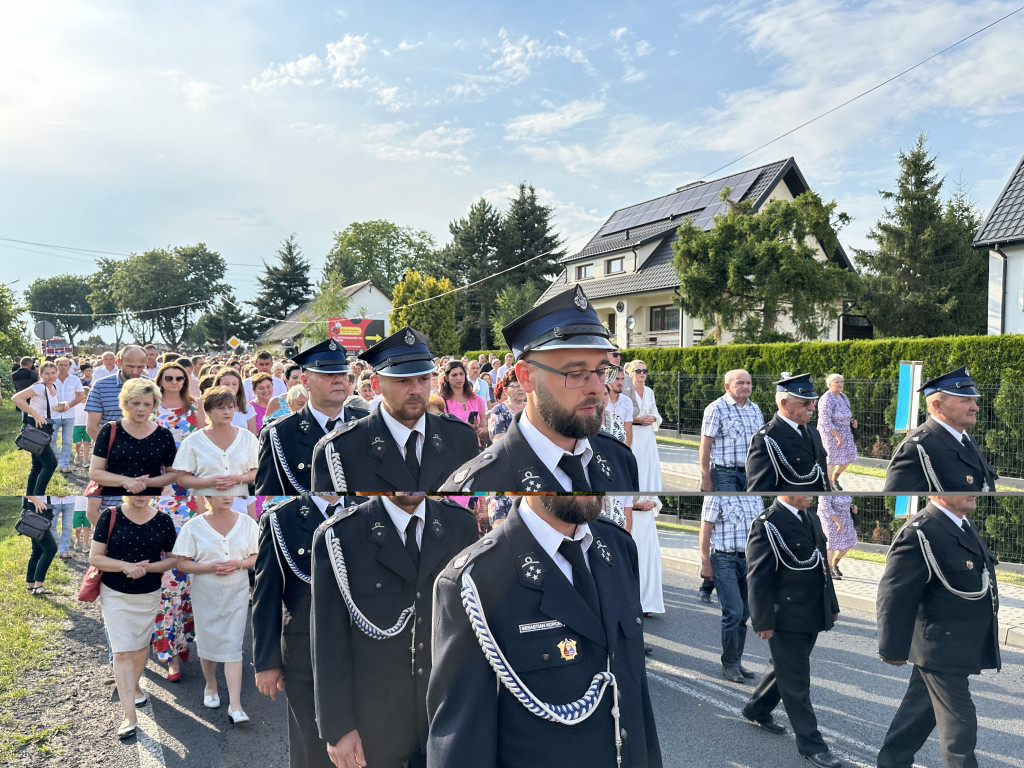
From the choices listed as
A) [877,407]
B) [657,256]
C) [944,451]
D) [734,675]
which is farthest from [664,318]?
[734,675]

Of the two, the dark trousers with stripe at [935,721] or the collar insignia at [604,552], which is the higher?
the collar insignia at [604,552]

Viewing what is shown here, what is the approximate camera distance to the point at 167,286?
231 feet

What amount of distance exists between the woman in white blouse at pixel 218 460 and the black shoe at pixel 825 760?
1.63 meters

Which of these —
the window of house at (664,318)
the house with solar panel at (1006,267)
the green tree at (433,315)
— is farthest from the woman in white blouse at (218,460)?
the window of house at (664,318)

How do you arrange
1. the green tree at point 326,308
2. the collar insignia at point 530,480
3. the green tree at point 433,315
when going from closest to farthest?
the collar insignia at point 530,480 → the green tree at point 433,315 → the green tree at point 326,308

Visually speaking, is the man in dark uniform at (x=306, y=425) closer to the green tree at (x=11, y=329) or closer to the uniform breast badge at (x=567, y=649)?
the uniform breast badge at (x=567, y=649)

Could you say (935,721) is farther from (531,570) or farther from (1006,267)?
(1006,267)

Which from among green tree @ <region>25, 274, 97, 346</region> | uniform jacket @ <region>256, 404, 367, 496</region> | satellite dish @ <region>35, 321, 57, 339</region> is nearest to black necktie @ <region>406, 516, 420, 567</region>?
uniform jacket @ <region>256, 404, 367, 496</region>

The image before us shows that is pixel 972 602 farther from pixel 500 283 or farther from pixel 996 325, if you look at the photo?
pixel 500 283

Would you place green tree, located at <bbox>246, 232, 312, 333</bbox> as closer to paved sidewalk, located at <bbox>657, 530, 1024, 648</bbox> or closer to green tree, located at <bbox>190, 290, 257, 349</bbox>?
green tree, located at <bbox>190, 290, 257, 349</bbox>

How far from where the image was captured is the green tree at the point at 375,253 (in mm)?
81938

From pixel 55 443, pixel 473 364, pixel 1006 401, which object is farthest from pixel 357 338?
pixel 55 443

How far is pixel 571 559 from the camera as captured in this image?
53.4 inches

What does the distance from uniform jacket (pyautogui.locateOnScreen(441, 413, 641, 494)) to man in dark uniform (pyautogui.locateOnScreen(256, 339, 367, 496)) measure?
0.93 m
